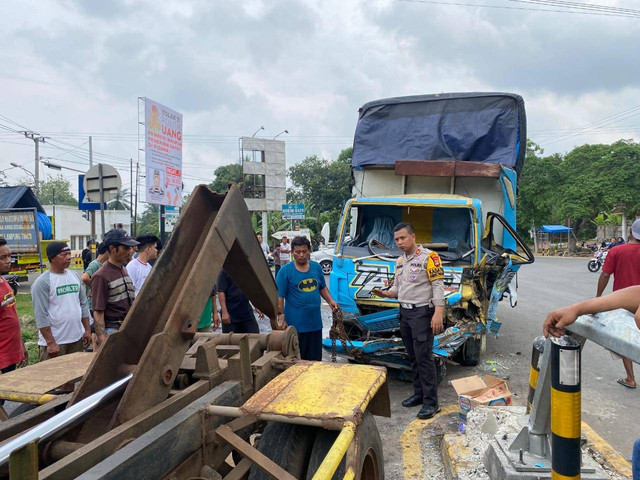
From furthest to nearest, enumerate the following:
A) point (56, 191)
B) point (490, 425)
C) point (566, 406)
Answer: point (56, 191) → point (490, 425) → point (566, 406)

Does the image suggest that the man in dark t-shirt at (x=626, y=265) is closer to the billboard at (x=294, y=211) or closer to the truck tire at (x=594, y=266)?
the truck tire at (x=594, y=266)

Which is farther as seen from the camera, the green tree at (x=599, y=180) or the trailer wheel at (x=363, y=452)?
the green tree at (x=599, y=180)

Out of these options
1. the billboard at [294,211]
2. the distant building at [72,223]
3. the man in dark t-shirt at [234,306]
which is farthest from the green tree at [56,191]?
the man in dark t-shirt at [234,306]

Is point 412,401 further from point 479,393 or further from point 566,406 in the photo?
point 566,406

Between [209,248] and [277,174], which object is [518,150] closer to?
[209,248]

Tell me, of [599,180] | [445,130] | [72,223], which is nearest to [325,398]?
[445,130]

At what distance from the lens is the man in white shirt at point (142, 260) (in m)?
5.36

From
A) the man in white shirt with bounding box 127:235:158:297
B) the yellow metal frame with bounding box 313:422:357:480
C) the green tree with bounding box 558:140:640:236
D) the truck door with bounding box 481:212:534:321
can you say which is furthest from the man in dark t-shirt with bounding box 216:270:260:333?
the green tree with bounding box 558:140:640:236

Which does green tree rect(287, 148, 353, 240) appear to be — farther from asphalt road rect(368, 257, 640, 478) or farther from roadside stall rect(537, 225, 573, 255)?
asphalt road rect(368, 257, 640, 478)

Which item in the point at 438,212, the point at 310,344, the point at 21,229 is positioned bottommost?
the point at 310,344

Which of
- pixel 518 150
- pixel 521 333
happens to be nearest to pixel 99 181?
pixel 518 150

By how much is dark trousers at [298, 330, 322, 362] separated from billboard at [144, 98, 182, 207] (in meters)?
6.21

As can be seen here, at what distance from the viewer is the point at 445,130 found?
7.37 meters

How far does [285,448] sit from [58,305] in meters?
3.37
